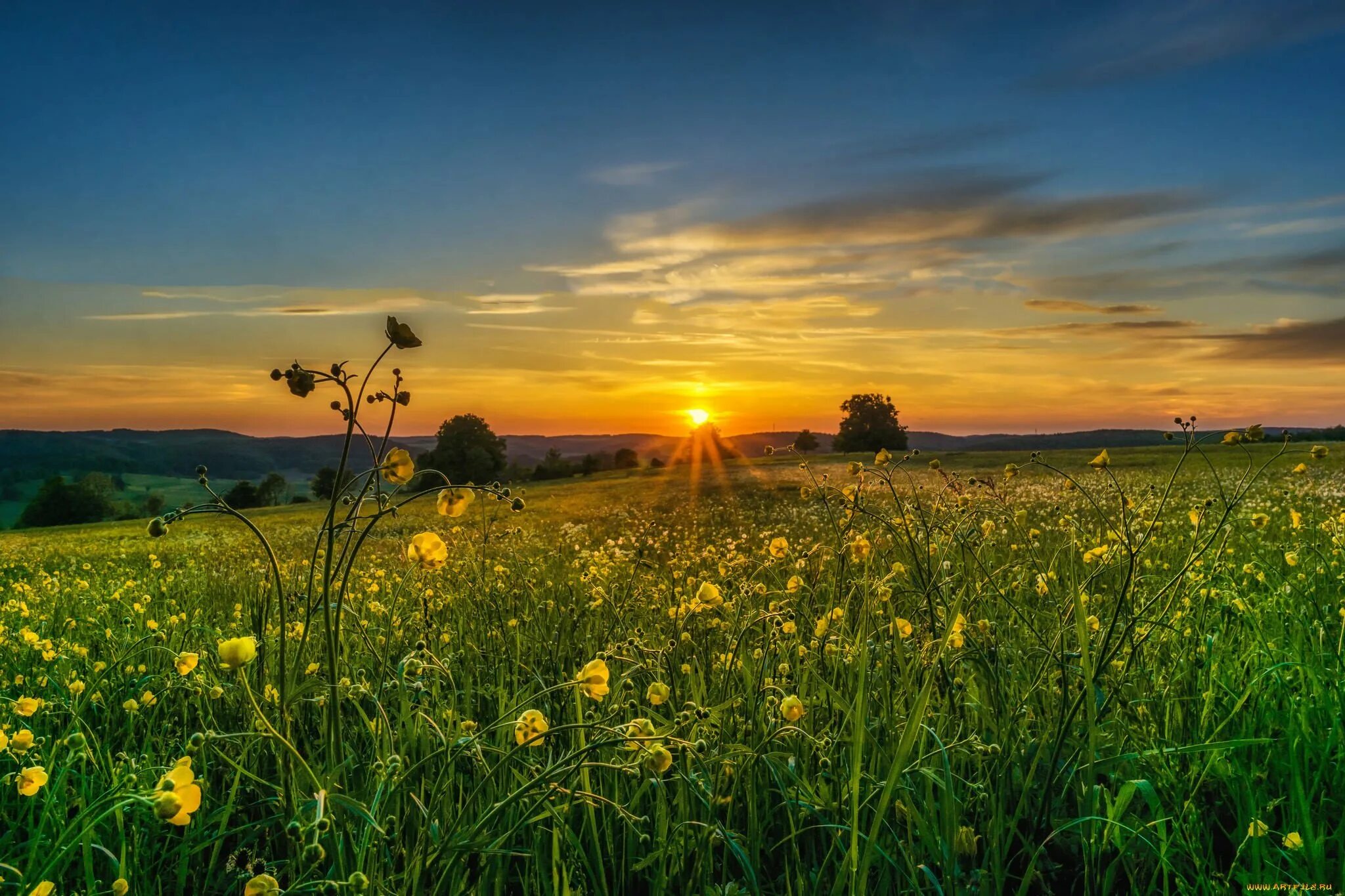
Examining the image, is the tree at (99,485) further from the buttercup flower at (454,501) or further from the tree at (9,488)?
the buttercup flower at (454,501)

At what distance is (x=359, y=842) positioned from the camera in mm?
2438

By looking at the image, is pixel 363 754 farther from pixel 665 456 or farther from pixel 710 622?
pixel 665 456

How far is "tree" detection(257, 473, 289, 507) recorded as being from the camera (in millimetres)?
74750

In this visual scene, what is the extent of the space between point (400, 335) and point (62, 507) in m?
100

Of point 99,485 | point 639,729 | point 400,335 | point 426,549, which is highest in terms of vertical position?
point 400,335

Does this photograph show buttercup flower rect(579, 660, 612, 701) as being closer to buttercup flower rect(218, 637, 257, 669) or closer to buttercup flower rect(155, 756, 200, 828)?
buttercup flower rect(218, 637, 257, 669)

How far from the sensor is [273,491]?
78.7 metres

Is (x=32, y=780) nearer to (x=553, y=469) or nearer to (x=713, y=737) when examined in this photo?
(x=713, y=737)

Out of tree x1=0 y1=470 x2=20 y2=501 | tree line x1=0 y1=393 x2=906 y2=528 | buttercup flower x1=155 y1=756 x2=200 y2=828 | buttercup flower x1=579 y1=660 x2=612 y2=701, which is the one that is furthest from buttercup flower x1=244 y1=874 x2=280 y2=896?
tree x1=0 y1=470 x2=20 y2=501

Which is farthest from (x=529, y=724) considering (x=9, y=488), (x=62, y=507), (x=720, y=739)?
(x=9, y=488)

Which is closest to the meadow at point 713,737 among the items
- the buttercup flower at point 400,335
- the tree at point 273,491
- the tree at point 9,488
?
the buttercup flower at point 400,335

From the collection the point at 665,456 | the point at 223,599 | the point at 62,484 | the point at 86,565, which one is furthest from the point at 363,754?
the point at 62,484

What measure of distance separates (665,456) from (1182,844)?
84219 mm

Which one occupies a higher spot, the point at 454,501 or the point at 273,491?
the point at 454,501
